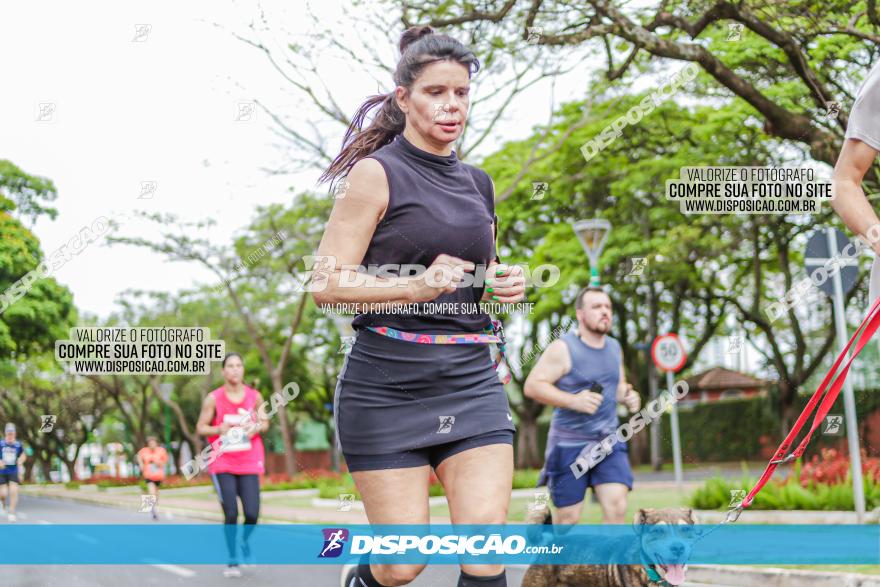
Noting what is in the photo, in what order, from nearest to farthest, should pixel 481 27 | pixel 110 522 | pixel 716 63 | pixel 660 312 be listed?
pixel 716 63 < pixel 481 27 < pixel 110 522 < pixel 660 312

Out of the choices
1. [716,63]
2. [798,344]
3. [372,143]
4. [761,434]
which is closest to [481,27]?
[716,63]

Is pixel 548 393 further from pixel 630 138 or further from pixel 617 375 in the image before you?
pixel 630 138

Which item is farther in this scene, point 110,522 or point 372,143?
point 110,522

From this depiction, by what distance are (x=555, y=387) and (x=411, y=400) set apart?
11.1 feet

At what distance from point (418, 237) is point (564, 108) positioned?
66.2 feet

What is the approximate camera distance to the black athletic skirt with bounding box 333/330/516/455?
307cm

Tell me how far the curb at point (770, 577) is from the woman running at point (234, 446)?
129 inches

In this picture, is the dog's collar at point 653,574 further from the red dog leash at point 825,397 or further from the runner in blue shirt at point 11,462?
the runner in blue shirt at point 11,462

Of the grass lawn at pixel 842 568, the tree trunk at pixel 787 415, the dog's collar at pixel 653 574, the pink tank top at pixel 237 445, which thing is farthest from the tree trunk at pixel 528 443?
the dog's collar at pixel 653 574

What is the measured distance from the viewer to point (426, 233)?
3.14 m

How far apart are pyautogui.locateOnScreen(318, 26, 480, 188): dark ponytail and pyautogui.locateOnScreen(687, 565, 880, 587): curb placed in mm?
3815

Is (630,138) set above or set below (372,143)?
above

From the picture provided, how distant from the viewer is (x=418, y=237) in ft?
10.3

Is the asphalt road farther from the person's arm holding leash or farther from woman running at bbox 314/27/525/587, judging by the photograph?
woman running at bbox 314/27/525/587
